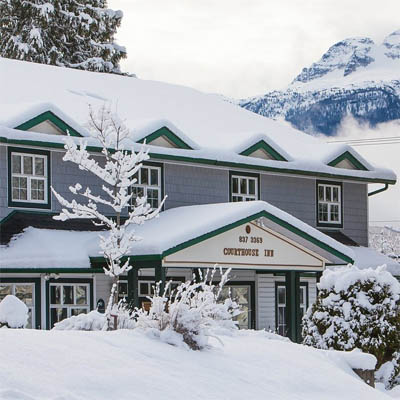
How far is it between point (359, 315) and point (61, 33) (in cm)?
2917

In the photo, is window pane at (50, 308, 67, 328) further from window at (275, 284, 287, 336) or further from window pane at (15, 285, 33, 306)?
window at (275, 284, 287, 336)

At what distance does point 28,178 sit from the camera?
22484 mm

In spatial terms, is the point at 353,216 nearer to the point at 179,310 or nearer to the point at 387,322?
the point at 387,322

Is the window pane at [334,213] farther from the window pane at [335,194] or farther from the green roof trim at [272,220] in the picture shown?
the green roof trim at [272,220]

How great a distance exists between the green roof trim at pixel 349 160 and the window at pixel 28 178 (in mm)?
9550

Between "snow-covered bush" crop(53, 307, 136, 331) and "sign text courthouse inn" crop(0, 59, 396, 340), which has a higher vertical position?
"sign text courthouse inn" crop(0, 59, 396, 340)

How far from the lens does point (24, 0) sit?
43.9m

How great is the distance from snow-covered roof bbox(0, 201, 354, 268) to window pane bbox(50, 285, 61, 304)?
3.99ft

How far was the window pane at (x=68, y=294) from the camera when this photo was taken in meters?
22.9

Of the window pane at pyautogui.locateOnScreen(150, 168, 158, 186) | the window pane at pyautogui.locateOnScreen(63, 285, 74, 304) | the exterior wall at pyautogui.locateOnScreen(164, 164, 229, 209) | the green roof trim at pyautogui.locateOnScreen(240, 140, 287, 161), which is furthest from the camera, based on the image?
the green roof trim at pyautogui.locateOnScreen(240, 140, 287, 161)

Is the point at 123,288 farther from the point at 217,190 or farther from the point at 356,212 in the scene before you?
the point at 356,212

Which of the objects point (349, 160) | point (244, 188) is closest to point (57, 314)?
point (244, 188)

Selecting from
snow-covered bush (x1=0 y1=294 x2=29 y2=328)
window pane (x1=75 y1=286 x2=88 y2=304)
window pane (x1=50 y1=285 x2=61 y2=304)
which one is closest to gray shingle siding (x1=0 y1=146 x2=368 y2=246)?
window pane (x1=50 y1=285 x2=61 y2=304)

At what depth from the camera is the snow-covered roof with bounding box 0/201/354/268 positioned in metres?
21.2
